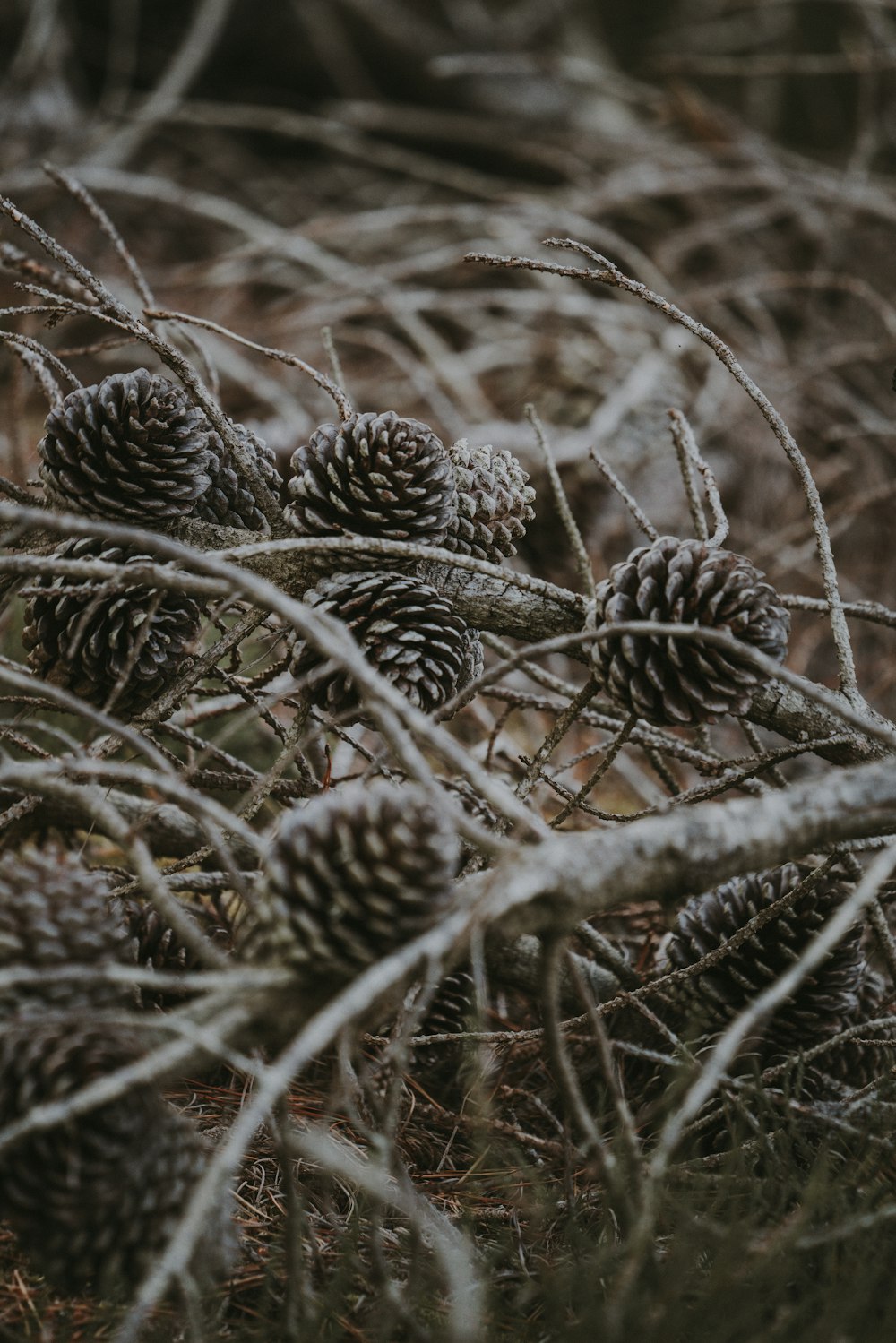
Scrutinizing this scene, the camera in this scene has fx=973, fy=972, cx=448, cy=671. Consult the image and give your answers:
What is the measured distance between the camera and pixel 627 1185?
816mm

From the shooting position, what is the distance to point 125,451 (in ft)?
3.08

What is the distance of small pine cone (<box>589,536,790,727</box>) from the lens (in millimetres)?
842

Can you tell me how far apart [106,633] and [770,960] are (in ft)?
2.49

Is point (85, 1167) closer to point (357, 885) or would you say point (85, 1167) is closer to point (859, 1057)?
point (357, 885)

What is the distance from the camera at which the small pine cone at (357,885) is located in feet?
2.07

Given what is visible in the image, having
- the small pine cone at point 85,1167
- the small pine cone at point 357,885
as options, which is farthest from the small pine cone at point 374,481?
the small pine cone at point 85,1167

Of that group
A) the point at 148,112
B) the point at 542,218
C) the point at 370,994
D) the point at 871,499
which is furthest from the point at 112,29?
the point at 370,994

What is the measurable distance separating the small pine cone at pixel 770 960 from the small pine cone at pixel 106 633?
2.06 ft

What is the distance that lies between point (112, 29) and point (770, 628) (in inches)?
157

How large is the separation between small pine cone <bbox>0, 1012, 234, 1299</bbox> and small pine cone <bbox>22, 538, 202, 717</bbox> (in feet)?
1.22

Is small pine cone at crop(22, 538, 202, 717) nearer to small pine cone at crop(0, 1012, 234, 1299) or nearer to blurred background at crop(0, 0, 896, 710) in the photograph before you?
small pine cone at crop(0, 1012, 234, 1299)

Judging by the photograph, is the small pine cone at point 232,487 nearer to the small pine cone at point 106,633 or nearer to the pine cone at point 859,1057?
the small pine cone at point 106,633

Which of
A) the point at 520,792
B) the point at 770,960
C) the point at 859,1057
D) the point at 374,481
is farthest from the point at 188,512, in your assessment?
the point at 859,1057

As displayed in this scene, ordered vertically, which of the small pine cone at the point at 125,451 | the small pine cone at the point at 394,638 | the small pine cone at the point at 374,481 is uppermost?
the small pine cone at the point at 374,481
